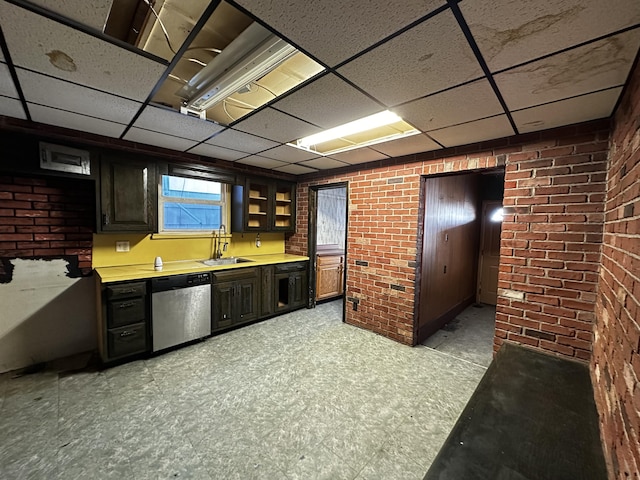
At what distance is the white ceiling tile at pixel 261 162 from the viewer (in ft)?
11.4

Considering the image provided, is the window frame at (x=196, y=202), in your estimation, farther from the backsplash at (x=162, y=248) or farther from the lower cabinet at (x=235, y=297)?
the lower cabinet at (x=235, y=297)

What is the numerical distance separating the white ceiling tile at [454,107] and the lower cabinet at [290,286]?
273cm

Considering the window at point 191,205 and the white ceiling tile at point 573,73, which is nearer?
the white ceiling tile at point 573,73

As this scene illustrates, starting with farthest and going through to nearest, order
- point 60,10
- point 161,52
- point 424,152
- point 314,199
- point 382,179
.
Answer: point 314,199
point 382,179
point 424,152
point 161,52
point 60,10

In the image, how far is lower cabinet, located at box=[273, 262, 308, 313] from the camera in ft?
13.2

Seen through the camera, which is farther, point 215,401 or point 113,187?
point 113,187

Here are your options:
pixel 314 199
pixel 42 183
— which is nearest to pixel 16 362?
pixel 42 183

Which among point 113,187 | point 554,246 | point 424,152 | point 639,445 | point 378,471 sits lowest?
point 378,471

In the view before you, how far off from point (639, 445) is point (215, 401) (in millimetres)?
2360

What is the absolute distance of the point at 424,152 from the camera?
296cm

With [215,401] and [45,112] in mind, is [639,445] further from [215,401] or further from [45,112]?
[45,112]

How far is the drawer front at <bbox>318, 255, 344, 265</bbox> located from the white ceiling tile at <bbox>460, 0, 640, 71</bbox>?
368 cm

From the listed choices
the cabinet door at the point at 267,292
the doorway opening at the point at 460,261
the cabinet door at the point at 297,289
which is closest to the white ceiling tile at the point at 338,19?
the doorway opening at the point at 460,261

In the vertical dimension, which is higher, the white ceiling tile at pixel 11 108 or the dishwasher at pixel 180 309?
the white ceiling tile at pixel 11 108
